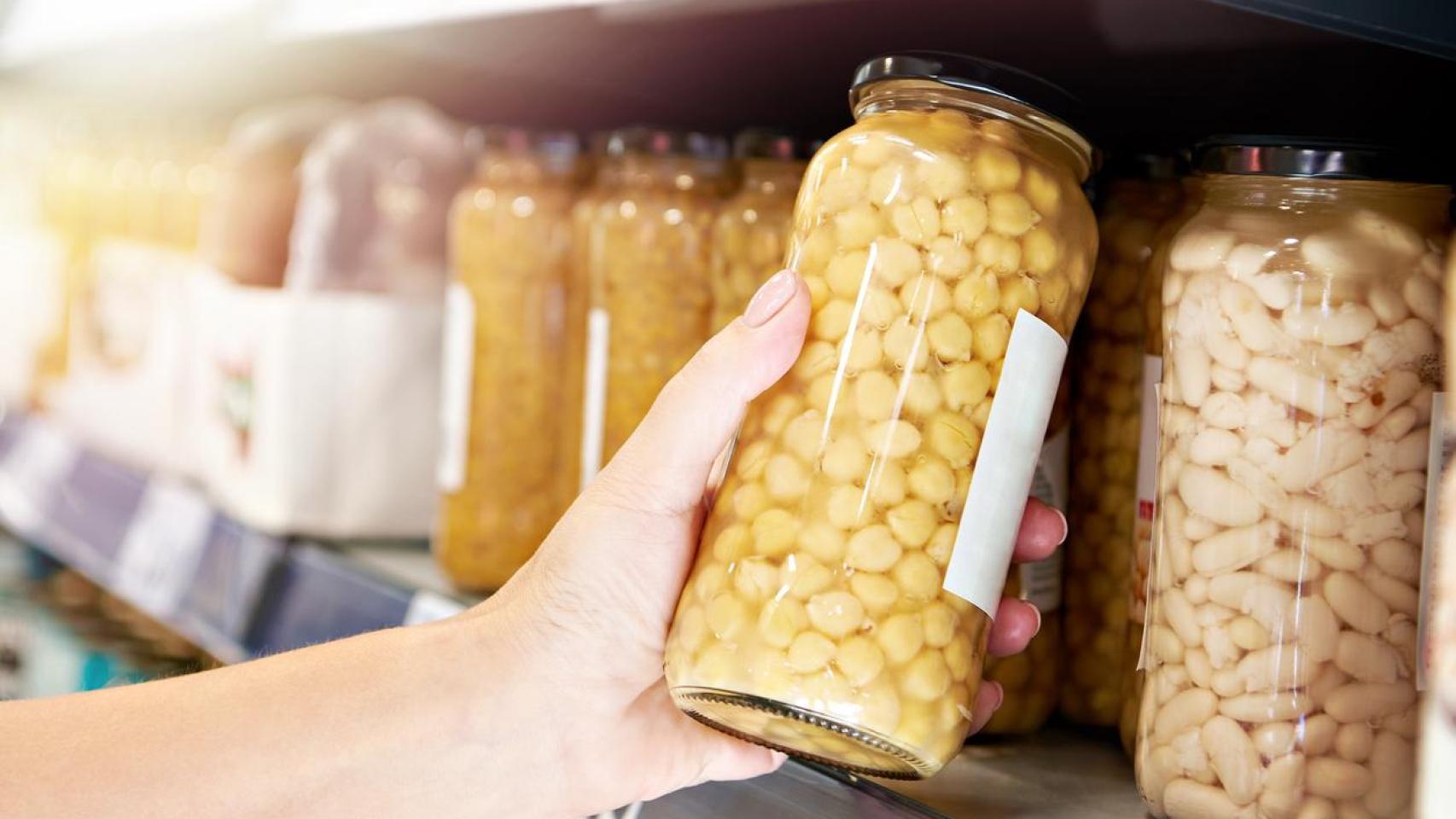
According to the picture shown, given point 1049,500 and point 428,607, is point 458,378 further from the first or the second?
point 1049,500

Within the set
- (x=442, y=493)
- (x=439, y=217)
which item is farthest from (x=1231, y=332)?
(x=439, y=217)

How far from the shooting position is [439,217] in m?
1.24

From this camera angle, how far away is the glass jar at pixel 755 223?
2.73 feet

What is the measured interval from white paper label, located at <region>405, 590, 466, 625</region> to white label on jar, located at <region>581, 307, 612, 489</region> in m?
0.12

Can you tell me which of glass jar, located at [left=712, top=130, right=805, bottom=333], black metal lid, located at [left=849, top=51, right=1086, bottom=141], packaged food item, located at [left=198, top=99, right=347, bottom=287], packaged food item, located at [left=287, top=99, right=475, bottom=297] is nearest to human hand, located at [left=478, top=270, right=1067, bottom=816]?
black metal lid, located at [left=849, top=51, right=1086, bottom=141]

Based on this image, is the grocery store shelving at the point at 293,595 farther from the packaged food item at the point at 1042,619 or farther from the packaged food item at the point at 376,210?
the packaged food item at the point at 376,210

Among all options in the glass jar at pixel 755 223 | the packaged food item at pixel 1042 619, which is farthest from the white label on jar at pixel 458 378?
the packaged food item at pixel 1042 619

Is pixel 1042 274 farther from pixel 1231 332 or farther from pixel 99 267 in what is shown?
pixel 99 267

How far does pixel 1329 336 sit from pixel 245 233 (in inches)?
41.6

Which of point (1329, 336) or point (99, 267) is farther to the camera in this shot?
point (99, 267)

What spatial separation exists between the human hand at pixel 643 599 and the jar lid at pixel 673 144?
1.02ft

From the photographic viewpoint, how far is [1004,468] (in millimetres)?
568

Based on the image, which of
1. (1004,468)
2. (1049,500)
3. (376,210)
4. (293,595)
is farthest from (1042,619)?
(376,210)

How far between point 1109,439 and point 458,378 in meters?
0.51
